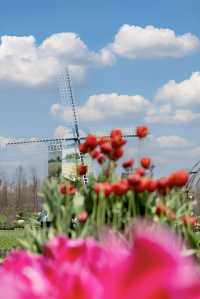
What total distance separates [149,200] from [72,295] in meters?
2.54

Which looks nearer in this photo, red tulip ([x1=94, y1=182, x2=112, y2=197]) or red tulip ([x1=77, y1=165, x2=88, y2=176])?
red tulip ([x1=94, y1=182, x2=112, y2=197])

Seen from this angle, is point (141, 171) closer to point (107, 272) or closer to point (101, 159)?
point (101, 159)

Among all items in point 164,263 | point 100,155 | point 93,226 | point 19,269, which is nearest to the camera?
point 164,263

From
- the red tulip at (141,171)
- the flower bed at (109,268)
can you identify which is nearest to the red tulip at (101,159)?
the red tulip at (141,171)

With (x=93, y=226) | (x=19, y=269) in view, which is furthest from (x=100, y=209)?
(x=19, y=269)

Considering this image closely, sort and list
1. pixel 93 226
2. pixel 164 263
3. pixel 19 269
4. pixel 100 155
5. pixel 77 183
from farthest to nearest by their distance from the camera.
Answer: pixel 77 183, pixel 100 155, pixel 93 226, pixel 19 269, pixel 164 263

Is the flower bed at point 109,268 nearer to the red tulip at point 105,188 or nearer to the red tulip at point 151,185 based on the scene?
the red tulip at point 151,185

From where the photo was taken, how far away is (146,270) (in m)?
0.48

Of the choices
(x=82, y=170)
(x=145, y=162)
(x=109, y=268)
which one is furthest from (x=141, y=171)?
(x=109, y=268)

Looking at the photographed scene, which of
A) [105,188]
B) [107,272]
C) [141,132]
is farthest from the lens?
[141,132]

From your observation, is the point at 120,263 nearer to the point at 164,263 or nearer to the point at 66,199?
the point at 164,263

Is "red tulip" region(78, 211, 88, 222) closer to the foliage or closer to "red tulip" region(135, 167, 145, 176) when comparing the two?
the foliage

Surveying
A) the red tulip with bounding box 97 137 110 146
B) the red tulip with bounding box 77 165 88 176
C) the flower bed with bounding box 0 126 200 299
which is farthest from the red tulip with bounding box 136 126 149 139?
the flower bed with bounding box 0 126 200 299

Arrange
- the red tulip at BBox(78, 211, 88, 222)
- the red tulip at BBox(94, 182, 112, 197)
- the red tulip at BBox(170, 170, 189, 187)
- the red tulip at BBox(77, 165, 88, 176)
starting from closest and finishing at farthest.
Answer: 1. the red tulip at BBox(170, 170, 189, 187)
2. the red tulip at BBox(94, 182, 112, 197)
3. the red tulip at BBox(78, 211, 88, 222)
4. the red tulip at BBox(77, 165, 88, 176)
